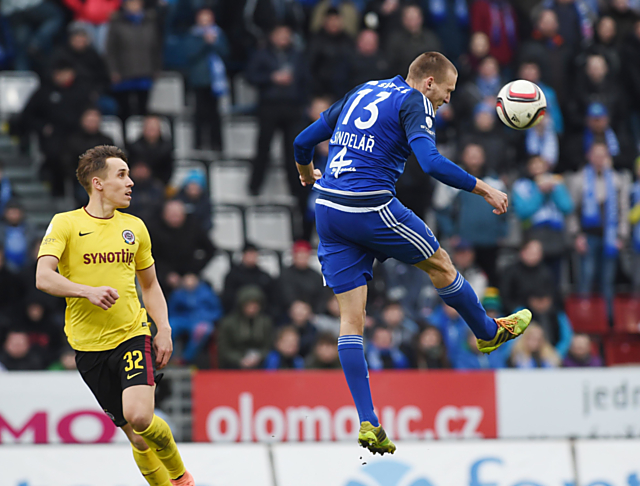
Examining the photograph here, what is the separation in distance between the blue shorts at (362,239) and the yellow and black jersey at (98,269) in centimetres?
140

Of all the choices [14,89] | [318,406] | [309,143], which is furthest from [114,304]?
[14,89]

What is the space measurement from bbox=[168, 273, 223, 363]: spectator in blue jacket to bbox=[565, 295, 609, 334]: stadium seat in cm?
519

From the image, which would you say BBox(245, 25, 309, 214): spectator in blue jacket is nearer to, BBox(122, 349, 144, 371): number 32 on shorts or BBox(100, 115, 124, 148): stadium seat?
BBox(100, 115, 124, 148): stadium seat

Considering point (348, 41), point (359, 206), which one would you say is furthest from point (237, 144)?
point (359, 206)

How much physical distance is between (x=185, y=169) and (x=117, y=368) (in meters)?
8.06

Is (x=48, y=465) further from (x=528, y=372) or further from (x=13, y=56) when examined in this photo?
(x=13, y=56)

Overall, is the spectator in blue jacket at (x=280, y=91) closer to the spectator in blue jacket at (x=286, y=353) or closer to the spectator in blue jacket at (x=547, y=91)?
the spectator in blue jacket at (x=286, y=353)

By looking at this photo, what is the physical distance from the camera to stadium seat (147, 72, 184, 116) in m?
16.0

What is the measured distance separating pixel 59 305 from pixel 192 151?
3.70 m

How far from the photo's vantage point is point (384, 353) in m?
12.6

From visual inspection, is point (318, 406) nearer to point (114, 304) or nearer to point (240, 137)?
point (114, 304)

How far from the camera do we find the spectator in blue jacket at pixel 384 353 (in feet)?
40.9

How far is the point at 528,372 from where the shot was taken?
39.9 feet

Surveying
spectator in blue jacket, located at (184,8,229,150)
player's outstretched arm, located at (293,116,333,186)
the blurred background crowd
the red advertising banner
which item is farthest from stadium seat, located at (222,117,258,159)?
player's outstretched arm, located at (293,116,333,186)
